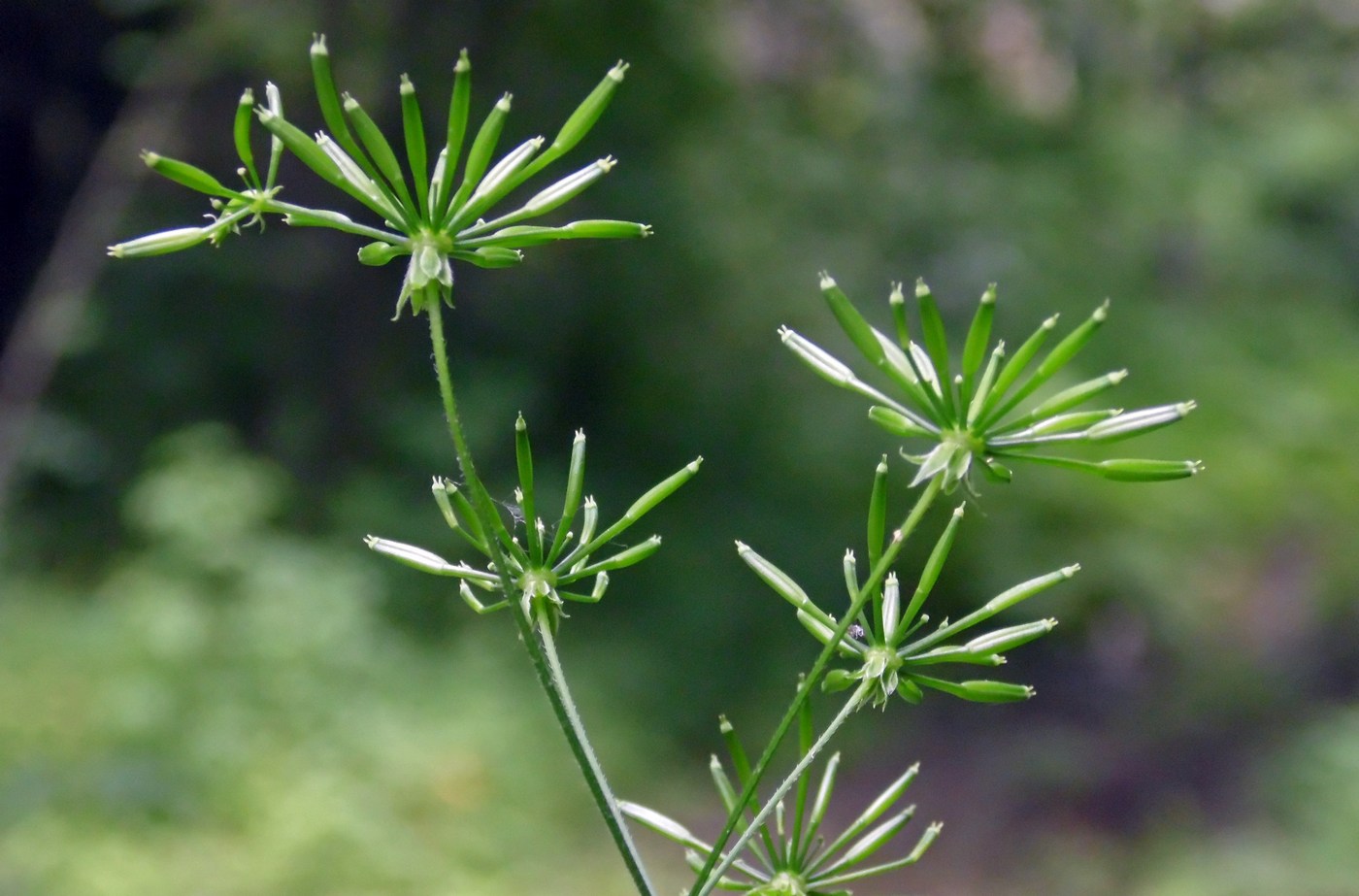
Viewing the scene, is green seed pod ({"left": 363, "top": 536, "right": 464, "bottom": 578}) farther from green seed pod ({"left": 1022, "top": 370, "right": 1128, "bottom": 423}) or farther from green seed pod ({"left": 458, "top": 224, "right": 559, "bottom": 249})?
green seed pod ({"left": 1022, "top": 370, "right": 1128, "bottom": 423})

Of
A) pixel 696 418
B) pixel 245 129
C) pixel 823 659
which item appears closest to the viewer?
pixel 823 659

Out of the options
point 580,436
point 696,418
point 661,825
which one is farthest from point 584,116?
point 696,418

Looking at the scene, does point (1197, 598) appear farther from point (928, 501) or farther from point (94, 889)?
point (928, 501)

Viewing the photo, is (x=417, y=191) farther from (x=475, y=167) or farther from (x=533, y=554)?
(x=533, y=554)

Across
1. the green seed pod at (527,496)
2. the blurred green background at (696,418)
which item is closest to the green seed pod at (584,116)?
the green seed pod at (527,496)

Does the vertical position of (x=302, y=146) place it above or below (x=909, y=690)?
above

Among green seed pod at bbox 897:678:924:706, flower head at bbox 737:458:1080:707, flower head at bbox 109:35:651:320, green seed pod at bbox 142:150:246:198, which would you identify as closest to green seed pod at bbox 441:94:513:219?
flower head at bbox 109:35:651:320

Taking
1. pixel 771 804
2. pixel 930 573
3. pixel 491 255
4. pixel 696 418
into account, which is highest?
pixel 696 418

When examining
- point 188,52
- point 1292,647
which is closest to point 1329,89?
point 1292,647
